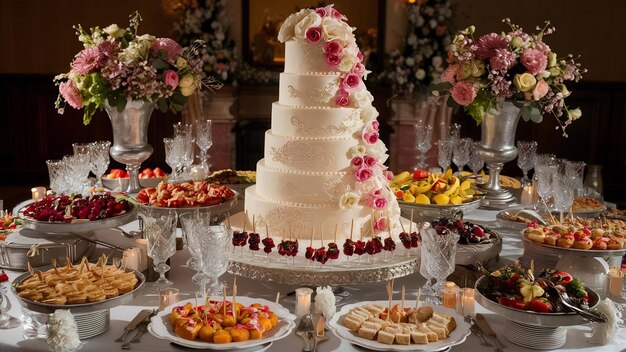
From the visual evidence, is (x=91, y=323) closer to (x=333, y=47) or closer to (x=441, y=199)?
(x=333, y=47)

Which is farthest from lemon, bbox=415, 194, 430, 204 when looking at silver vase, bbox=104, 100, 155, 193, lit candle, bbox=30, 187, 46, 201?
lit candle, bbox=30, 187, 46, 201

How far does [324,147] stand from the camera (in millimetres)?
3641

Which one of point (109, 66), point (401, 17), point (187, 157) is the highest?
point (401, 17)

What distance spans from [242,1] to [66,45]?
2.26 meters

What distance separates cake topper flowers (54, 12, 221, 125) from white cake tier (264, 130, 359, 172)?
1.24 meters

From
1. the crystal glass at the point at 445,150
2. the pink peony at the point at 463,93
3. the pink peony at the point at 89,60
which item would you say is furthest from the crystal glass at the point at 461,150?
the pink peony at the point at 89,60

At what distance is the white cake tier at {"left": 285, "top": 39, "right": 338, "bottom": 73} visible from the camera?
3.67m

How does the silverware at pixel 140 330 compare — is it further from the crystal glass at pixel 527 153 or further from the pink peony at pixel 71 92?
the crystal glass at pixel 527 153

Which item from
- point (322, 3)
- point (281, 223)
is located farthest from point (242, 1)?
point (281, 223)

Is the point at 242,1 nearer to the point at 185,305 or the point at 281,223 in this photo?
the point at 281,223

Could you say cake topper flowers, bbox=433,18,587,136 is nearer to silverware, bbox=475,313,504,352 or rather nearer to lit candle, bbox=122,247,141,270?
silverware, bbox=475,313,504,352

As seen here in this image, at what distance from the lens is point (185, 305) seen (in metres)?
2.80

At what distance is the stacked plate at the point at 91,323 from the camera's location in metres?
2.73

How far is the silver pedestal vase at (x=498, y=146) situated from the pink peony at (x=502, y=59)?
13.5 inches
